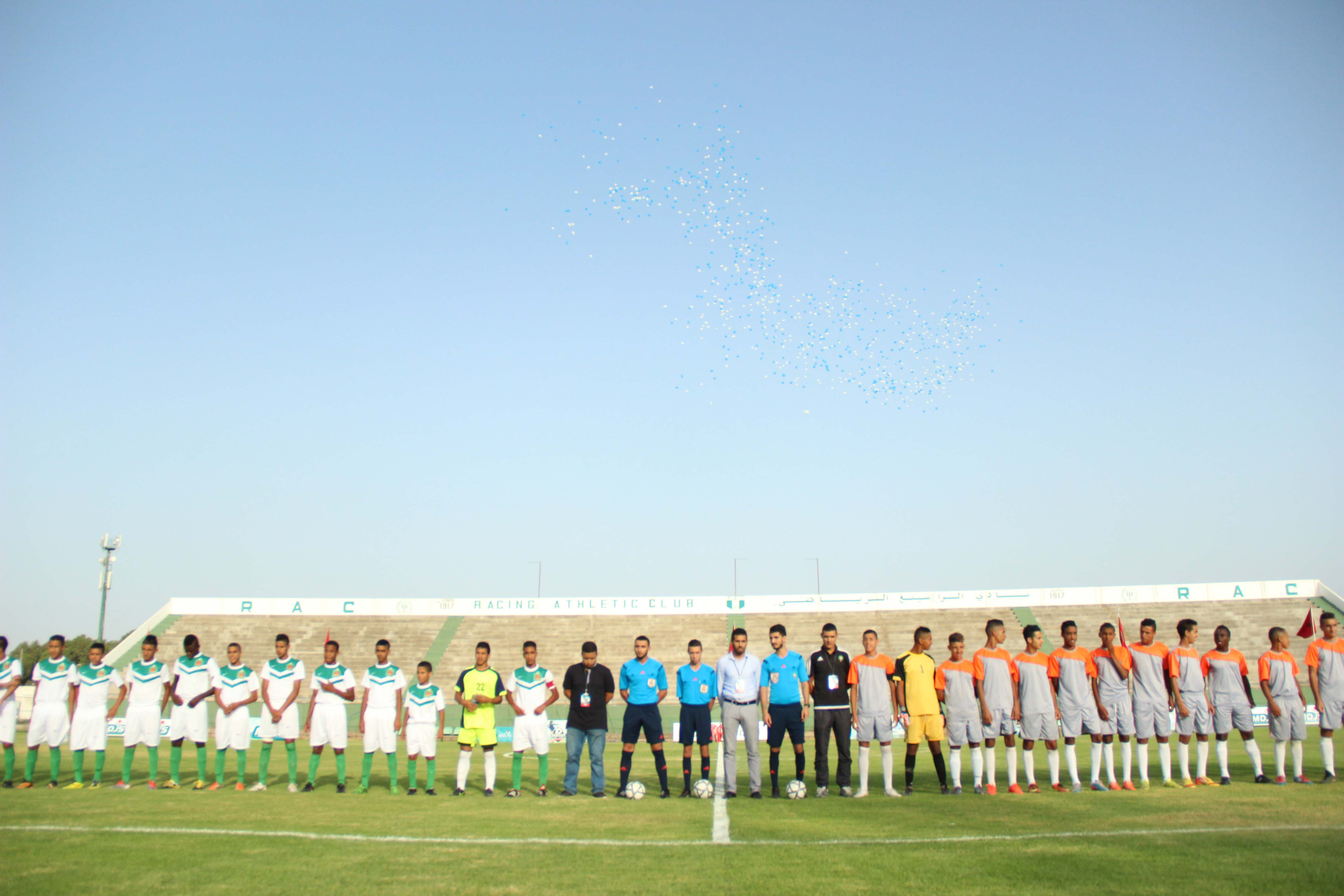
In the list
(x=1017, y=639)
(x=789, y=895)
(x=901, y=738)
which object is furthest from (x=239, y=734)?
(x=1017, y=639)

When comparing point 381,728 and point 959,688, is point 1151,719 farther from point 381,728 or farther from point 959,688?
point 381,728

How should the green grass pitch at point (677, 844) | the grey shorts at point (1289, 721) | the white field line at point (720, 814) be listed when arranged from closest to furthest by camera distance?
the green grass pitch at point (677, 844) → the white field line at point (720, 814) → the grey shorts at point (1289, 721)

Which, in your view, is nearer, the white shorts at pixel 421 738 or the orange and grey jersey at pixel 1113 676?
the orange and grey jersey at pixel 1113 676

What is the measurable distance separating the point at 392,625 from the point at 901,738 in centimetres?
3295

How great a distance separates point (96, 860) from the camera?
23.1 ft

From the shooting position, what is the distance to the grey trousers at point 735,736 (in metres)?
11.6

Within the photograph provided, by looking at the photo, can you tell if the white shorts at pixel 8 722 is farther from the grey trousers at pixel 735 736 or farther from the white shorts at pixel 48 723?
the grey trousers at pixel 735 736

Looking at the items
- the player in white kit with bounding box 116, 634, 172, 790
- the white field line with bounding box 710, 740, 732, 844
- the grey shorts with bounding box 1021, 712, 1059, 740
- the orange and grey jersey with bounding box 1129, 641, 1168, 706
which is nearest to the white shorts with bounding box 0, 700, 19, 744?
the player in white kit with bounding box 116, 634, 172, 790

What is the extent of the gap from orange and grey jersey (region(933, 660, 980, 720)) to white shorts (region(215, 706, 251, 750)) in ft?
32.6

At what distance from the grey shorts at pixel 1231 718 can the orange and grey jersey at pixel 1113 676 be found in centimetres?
126

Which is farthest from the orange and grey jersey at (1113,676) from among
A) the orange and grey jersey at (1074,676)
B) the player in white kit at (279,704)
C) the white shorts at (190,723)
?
the white shorts at (190,723)

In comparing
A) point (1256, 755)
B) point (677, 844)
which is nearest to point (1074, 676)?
point (1256, 755)

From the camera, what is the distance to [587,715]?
492 inches

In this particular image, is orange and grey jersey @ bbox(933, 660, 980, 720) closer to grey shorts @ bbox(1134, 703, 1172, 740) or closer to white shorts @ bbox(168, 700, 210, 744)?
grey shorts @ bbox(1134, 703, 1172, 740)
